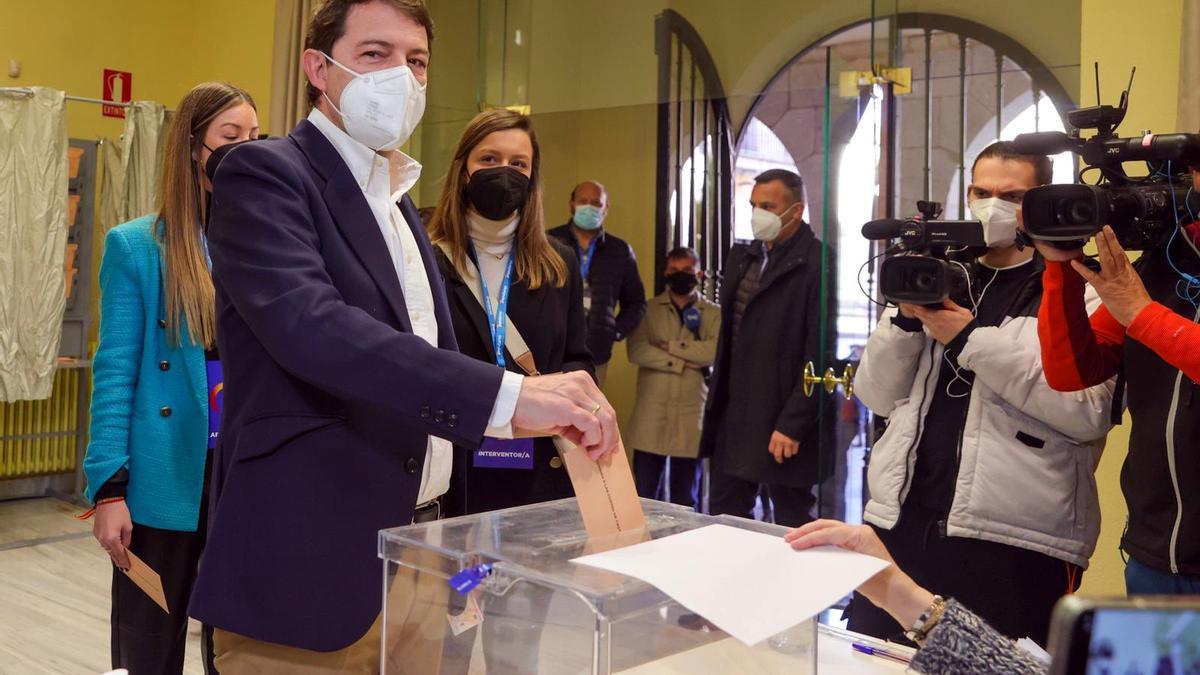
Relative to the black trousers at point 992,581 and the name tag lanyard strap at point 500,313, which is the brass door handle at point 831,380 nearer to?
the black trousers at point 992,581

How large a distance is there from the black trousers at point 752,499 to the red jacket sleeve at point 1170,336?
1.80 metres

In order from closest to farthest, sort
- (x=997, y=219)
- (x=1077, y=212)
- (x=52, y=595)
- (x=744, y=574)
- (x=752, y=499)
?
(x=744, y=574), (x=1077, y=212), (x=997, y=219), (x=752, y=499), (x=52, y=595)

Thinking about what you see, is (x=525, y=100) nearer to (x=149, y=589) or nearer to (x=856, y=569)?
(x=149, y=589)

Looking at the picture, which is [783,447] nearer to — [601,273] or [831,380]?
[831,380]

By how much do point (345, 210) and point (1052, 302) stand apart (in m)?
1.32

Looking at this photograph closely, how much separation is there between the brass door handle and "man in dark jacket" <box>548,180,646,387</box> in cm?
125

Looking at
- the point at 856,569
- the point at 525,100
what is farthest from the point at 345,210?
the point at 525,100

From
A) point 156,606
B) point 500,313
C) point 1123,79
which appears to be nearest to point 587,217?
point 500,313

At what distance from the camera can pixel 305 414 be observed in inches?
48.5

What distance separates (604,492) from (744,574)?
0.21 metres

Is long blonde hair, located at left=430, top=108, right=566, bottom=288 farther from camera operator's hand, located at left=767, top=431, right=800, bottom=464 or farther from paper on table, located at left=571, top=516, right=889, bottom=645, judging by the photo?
paper on table, located at left=571, top=516, right=889, bottom=645

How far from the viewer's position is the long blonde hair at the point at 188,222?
6.99 feet

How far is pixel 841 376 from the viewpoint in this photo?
323cm

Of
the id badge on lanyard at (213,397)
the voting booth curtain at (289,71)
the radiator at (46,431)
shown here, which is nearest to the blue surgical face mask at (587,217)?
the voting booth curtain at (289,71)
